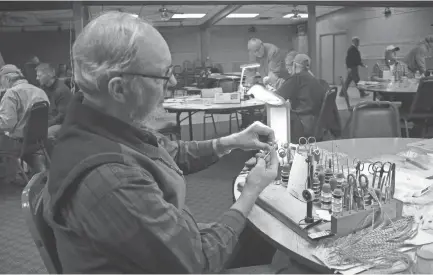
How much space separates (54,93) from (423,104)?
4.15 m

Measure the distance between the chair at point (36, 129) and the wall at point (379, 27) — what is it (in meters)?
9.64

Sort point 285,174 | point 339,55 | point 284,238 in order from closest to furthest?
point 284,238
point 285,174
point 339,55

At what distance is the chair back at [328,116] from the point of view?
4121 millimetres

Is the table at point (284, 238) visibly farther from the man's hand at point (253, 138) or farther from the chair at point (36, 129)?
the chair at point (36, 129)

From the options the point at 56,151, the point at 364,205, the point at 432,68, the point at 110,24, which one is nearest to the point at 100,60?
the point at 110,24

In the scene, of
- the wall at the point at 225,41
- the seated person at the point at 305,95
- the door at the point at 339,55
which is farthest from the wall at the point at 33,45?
the seated person at the point at 305,95

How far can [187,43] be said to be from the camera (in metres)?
16.0

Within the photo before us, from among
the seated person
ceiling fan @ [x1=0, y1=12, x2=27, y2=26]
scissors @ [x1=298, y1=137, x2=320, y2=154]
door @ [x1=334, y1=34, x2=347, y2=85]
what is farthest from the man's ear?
door @ [x1=334, y1=34, x2=347, y2=85]


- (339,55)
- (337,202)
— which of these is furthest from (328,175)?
(339,55)

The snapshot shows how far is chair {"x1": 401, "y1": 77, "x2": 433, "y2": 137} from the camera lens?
451 centimetres

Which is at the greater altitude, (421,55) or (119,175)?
(421,55)

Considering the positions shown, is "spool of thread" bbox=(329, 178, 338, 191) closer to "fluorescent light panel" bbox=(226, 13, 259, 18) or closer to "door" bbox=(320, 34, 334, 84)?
"fluorescent light panel" bbox=(226, 13, 259, 18)

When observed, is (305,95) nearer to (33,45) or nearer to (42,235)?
(42,235)

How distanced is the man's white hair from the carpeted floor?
1.83 m
